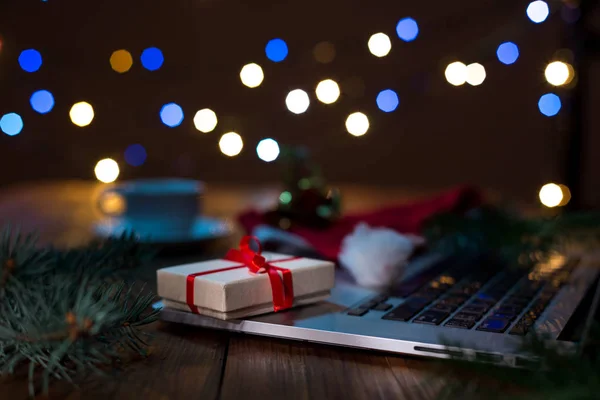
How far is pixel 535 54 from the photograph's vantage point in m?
2.18

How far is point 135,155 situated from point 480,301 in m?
1.86

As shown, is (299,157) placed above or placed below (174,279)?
above

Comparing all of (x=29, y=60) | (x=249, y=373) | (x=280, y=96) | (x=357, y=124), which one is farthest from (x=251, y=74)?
(x=280, y=96)

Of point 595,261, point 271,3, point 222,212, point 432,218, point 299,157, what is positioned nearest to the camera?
point 595,261

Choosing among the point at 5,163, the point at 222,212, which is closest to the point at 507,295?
the point at 222,212

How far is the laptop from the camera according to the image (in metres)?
0.47

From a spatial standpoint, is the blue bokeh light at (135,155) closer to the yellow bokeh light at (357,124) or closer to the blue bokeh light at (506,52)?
the yellow bokeh light at (357,124)

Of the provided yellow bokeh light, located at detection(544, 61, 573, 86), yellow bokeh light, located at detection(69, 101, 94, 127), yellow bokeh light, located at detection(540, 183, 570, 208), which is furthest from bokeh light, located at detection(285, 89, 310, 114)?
yellow bokeh light, located at detection(540, 183, 570, 208)

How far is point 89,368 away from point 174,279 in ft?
0.39

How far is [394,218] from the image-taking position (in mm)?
986

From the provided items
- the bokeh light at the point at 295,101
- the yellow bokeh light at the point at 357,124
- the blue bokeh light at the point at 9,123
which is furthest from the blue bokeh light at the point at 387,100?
the blue bokeh light at the point at 9,123

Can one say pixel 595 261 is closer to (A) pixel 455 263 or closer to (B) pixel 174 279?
Result: (A) pixel 455 263

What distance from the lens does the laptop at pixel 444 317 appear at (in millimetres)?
469

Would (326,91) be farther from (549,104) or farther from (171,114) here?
(549,104)
